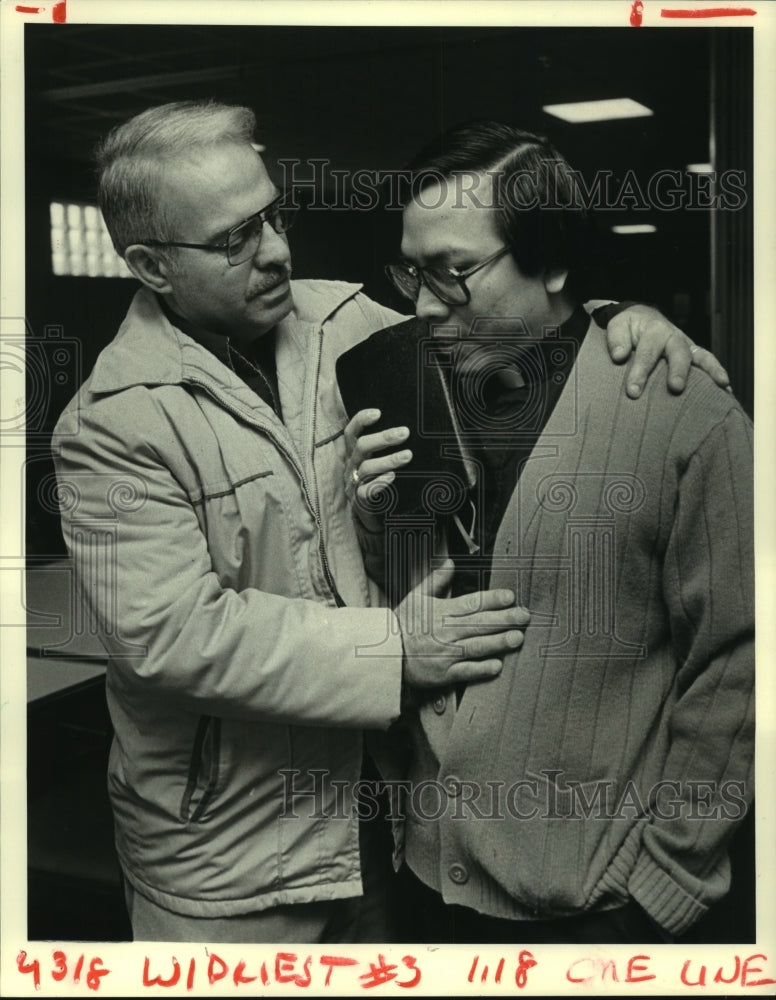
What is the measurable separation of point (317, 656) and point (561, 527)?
563mm

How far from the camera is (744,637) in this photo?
91.8 inches

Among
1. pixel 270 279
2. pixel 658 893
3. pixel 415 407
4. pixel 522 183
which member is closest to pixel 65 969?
pixel 658 893

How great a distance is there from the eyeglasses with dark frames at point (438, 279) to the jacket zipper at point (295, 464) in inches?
10.5

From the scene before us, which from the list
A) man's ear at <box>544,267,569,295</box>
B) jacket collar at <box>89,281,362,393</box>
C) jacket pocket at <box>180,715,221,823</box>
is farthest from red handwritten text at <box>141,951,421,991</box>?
man's ear at <box>544,267,569,295</box>

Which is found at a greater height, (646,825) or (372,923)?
(646,825)

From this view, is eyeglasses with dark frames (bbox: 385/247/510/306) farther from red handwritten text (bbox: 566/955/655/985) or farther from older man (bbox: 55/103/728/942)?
red handwritten text (bbox: 566/955/655/985)

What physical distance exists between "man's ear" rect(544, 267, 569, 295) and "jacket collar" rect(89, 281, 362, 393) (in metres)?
0.39

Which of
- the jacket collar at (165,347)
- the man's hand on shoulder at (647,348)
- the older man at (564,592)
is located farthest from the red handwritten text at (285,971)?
the man's hand on shoulder at (647,348)

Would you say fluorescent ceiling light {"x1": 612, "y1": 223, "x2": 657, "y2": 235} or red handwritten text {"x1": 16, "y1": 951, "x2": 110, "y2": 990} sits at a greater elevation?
fluorescent ceiling light {"x1": 612, "y1": 223, "x2": 657, "y2": 235}

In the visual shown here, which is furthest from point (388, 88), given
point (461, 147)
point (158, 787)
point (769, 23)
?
point (158, 787)

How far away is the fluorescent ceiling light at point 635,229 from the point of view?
2338mm

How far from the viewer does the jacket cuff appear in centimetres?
229

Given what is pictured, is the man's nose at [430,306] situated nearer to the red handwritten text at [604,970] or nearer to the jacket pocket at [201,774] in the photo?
the jacket pocket at [201,774]

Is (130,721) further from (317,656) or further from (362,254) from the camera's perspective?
(362,254)
